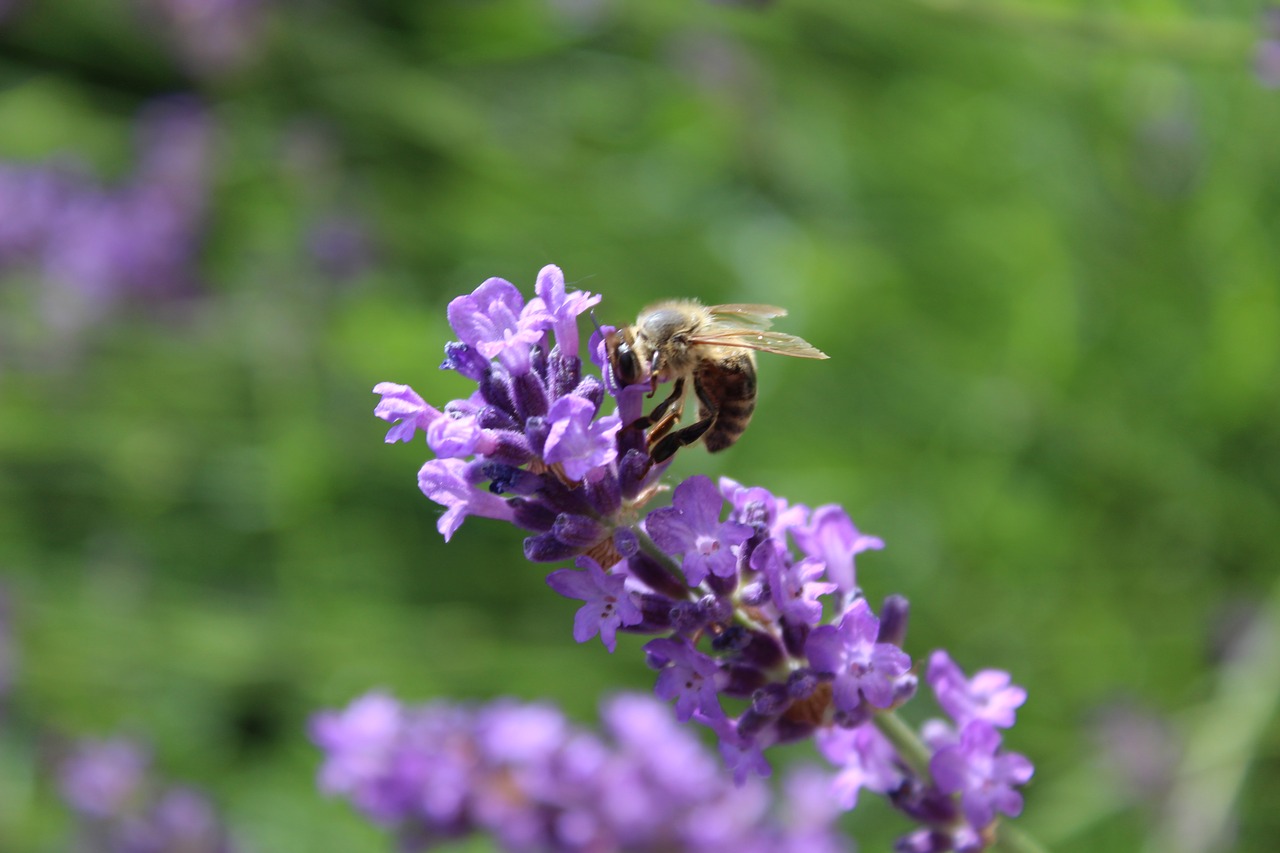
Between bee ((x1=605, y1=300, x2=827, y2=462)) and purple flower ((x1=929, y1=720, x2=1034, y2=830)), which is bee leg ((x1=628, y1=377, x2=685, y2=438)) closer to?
bee ((x1=605, y1=300, x2=827, y2=462))

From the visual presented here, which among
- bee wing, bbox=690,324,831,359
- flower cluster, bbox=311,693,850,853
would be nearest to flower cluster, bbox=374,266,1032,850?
bee wing, bbox=690,324,831,359

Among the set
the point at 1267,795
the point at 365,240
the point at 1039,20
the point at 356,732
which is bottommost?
the point at 356,732

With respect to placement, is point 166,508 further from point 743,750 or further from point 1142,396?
point 743,750

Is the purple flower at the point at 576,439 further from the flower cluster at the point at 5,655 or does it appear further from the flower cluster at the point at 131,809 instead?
the flower cluster at the point at 5,655

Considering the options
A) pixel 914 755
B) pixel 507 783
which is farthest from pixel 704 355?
pixel 507 783

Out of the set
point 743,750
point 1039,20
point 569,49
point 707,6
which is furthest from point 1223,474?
point 569,49

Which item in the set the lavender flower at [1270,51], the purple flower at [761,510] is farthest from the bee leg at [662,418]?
the lavender flower at [1270,51]
